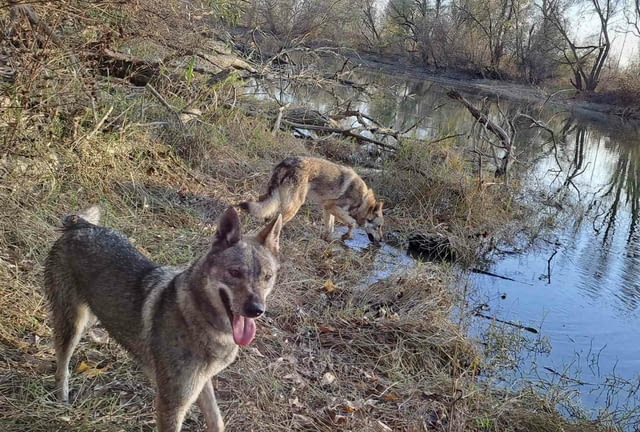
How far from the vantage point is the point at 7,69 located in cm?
542

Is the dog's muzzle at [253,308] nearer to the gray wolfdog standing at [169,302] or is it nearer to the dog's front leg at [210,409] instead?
the gray wolfdog standing at [169,302]

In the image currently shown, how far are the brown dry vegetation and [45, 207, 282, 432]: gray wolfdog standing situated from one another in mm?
552

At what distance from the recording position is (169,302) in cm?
302

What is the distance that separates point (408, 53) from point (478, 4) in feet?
20.8

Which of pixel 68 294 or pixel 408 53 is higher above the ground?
pixel 408 53

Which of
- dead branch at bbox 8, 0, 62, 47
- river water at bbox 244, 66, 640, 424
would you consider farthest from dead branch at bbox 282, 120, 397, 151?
dead branch at bbox 8, 0, 62, 47

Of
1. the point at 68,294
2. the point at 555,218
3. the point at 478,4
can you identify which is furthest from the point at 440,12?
the point at 68,294

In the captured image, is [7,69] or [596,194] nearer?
[7,69]

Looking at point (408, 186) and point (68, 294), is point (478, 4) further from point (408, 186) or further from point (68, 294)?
point (68, 294)

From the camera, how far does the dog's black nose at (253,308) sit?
2703 mm

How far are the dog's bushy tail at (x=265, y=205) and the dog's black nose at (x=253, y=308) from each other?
457 cm

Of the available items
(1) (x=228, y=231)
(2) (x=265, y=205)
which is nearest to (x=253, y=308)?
(1) (x=228, y=231)

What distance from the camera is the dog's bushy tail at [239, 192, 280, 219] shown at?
7.26 meters

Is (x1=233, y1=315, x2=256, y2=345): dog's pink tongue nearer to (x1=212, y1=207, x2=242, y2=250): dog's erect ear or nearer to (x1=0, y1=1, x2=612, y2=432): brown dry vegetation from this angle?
(x1=212, y1=207, x2=242, y2=250): dog's erect ear
